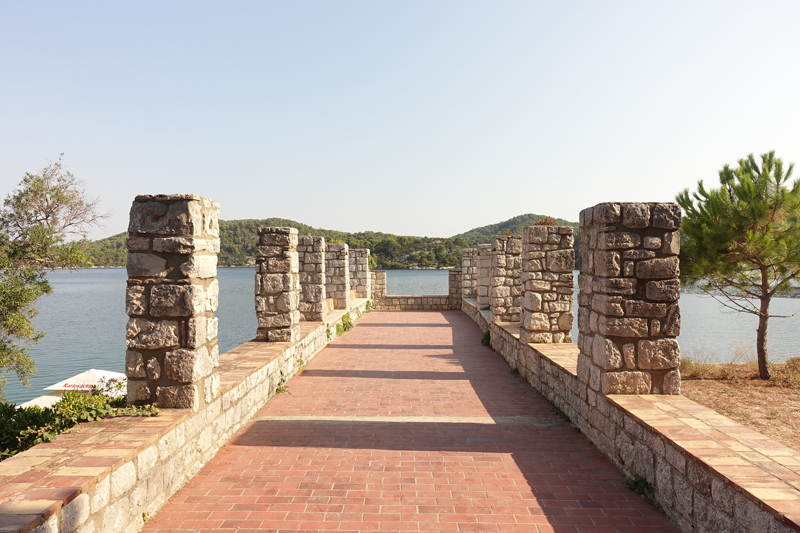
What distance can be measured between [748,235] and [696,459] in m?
7.83

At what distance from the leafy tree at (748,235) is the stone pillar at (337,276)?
35.2ft

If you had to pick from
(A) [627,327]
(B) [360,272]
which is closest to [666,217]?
(A) [627,327]

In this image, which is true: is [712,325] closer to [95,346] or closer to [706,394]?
[706,394]

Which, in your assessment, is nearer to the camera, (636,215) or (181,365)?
(181,365)

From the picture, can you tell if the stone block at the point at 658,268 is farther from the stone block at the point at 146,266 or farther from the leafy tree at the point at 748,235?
the leafy tree at the point at 748,235

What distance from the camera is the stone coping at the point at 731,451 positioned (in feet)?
8.98

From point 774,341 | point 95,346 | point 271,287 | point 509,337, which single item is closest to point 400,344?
point 509,337

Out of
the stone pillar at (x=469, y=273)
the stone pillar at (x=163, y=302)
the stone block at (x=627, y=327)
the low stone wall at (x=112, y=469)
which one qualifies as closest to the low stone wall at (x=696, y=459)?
the stone block at (x=627, y=327)

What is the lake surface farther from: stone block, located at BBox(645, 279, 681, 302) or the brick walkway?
the brick walkway

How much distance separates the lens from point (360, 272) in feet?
67.4

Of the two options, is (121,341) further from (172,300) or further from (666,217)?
(666,217)

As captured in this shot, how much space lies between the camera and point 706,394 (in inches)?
338

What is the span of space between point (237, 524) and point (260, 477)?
853mm

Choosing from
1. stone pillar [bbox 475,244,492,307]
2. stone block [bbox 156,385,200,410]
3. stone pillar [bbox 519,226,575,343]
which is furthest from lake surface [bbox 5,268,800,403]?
stone block [bbox 156,385,200,410]
